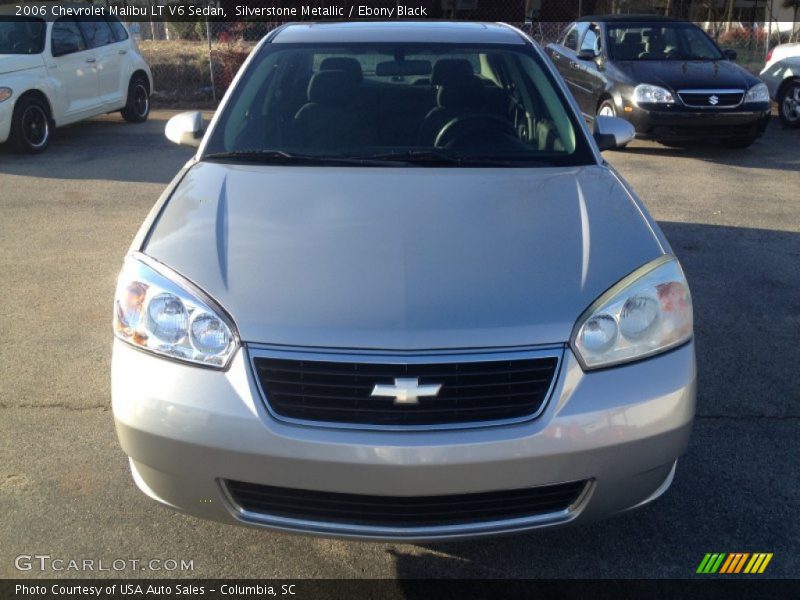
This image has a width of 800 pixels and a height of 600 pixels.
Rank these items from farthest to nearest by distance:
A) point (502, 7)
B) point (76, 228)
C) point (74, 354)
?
point (502, 7)
point (76, 228)
point (74, 354)

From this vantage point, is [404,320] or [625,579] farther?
[625,579]

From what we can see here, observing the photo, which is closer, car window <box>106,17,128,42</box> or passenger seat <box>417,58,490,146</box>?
passenger seat <box>417,58,490,146</box>

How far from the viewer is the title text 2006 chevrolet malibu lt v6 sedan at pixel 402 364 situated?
2.40 meters

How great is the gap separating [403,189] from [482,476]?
133cm

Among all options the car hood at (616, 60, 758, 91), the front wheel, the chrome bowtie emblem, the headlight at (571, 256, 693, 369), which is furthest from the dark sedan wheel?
the chrome bowtie emblem

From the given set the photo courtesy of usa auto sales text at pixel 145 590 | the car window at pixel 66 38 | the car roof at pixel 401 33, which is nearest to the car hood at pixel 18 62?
the car window at pixel 66 38

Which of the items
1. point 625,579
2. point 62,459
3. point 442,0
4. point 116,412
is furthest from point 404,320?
point 442,0

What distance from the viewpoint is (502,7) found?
25609 mm

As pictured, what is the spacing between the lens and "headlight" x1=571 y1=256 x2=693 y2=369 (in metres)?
2.54

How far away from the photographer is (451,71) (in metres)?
4.22

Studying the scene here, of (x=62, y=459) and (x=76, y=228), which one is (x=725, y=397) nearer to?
(x=62, y=459)

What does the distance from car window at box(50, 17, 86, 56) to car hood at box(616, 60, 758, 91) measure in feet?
22.9

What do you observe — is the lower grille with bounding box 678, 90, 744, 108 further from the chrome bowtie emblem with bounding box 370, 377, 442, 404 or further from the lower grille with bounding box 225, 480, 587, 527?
the chrome bowtie emblem with bounding box 370, 377, 442, 404

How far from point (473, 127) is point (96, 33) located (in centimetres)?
919
